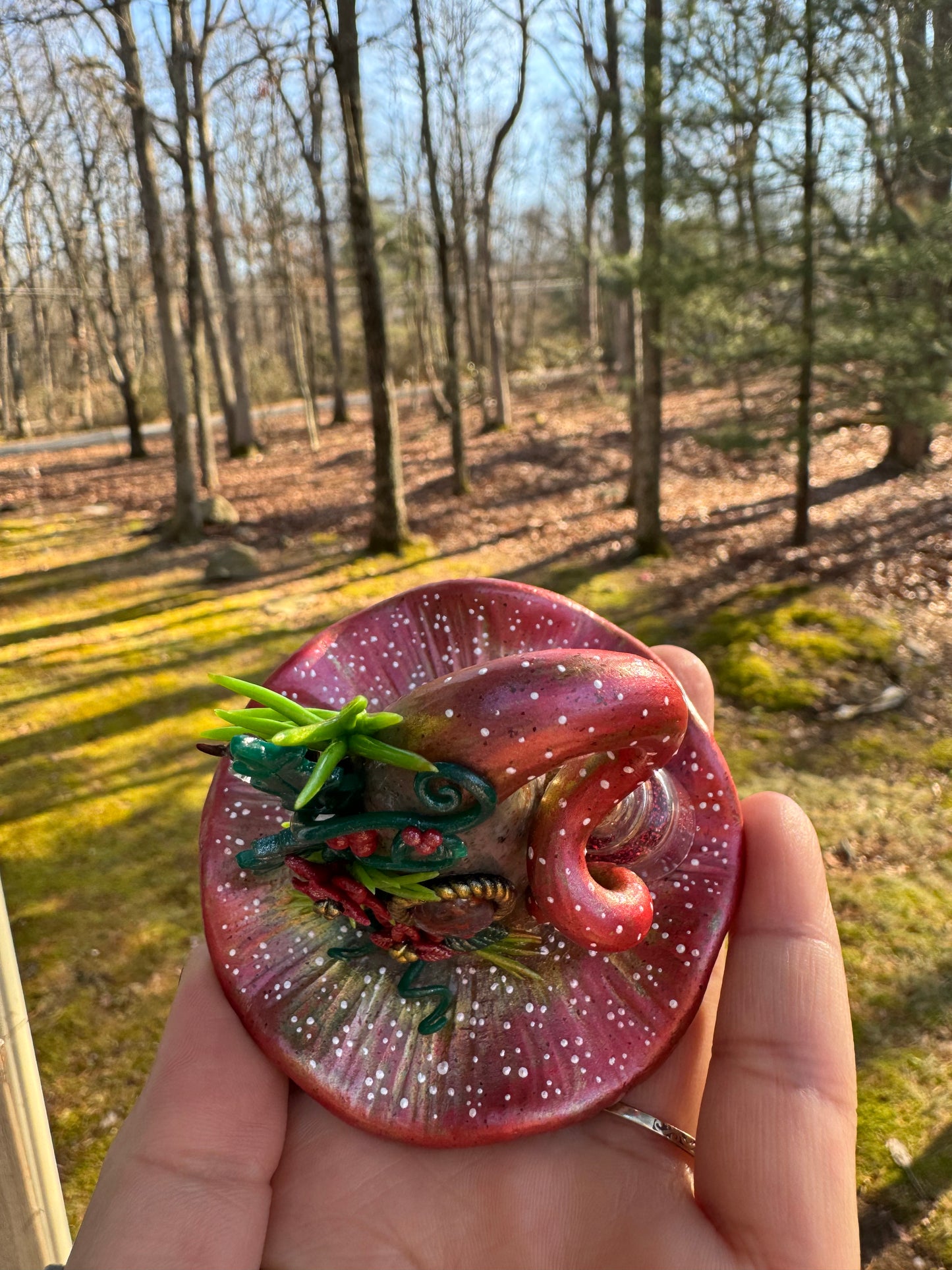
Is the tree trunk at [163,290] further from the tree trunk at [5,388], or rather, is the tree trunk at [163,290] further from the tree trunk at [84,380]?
the tree trunk at [5,388]

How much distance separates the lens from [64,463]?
1650 centimetres

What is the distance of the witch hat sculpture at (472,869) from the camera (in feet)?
4.87

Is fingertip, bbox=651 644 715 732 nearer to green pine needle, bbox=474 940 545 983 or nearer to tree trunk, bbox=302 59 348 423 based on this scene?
green pine needle, bbox=474 940 545 983

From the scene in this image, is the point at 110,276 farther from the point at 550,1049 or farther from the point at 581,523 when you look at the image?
the point at 550,1049

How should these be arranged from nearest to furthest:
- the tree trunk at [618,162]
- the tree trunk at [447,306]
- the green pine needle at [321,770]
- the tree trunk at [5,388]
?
the green pine needle at [321,770]
the tree trunk at [618,162]
the tree trunk at [447,306]
the tree trunk at [5,388]

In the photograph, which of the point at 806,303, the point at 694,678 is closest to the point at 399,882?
the point at 694,678

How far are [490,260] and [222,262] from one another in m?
4.88

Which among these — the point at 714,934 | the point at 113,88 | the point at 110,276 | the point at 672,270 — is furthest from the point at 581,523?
the point at 110,276

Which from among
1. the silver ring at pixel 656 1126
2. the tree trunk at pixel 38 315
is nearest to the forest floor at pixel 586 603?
the silver ring at pixel 656 1126

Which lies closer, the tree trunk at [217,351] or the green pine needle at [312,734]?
the green pine needle at [312,734]

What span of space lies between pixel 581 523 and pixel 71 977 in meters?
7.28

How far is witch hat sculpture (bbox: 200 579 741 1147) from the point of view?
4.87ft

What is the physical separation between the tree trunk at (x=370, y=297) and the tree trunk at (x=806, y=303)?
12.6 feet

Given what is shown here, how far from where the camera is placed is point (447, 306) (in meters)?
10.7
